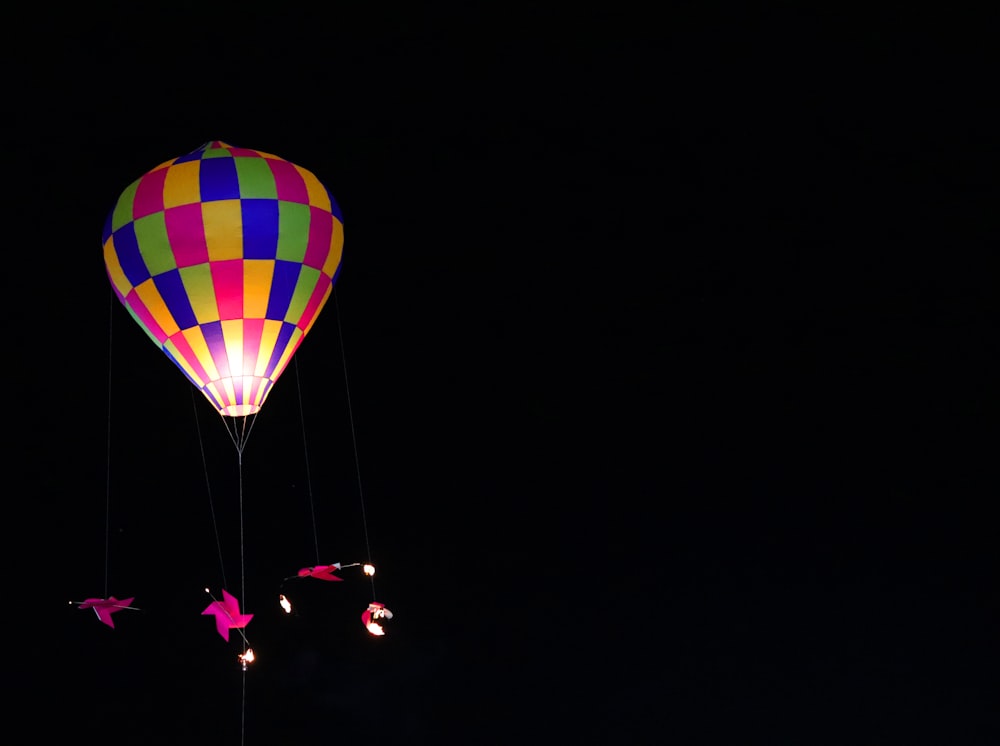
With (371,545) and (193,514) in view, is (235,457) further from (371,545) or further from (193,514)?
(371,545)

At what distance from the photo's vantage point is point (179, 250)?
645 centimetres

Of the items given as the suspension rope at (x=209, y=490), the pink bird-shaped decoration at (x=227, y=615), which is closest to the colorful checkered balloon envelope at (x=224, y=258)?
the pink bird-shaped decoration at (x=227, y=615)

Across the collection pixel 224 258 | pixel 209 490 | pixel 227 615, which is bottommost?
pixel 227 615

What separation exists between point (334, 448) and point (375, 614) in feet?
12.0

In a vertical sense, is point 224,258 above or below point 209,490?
above

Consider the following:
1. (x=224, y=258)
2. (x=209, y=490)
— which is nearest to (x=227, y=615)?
(x=224, y=258)

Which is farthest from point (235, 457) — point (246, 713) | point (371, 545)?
point (246, 713)

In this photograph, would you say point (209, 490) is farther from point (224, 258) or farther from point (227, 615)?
point (227, 615)

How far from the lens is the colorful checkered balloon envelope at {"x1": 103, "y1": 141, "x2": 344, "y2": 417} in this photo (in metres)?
6.45

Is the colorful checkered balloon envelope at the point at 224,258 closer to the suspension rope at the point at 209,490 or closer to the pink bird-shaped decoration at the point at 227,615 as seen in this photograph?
the pink bird-shaped decoration at the point at 227,615

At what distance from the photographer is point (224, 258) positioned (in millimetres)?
6477

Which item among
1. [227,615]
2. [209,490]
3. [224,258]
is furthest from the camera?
[209,490]

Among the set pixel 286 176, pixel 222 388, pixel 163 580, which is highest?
pixel 286 176

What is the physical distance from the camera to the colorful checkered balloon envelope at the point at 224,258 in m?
6.45
